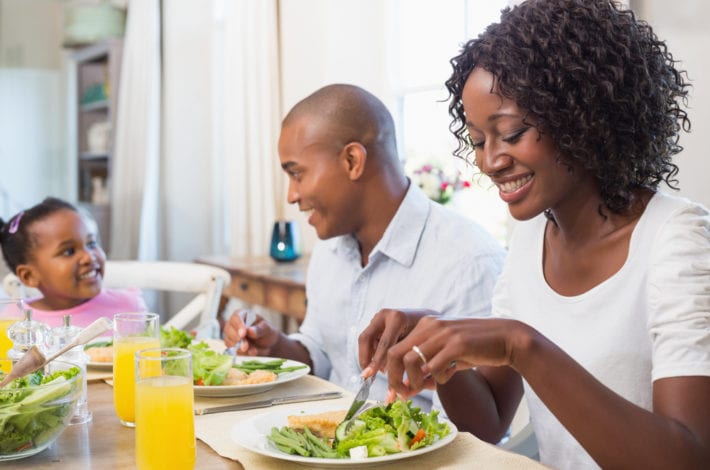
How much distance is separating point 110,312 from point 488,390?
1.40 meters

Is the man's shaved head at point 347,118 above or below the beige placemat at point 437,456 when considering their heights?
above

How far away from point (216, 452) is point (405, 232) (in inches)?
33.8

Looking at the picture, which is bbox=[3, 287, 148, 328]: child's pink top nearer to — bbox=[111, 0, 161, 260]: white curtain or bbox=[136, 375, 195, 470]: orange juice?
bbox=[136, 375, 195, 470]: orange juice

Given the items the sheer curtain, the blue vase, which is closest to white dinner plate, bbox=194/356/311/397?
the blue vase

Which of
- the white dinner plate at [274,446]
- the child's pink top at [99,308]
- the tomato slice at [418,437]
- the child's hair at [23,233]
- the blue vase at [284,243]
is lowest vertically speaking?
the child's pink top at [99,308]

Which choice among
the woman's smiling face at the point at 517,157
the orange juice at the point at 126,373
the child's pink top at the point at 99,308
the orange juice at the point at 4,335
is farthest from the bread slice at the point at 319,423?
the child's pink top at the point at 99,308

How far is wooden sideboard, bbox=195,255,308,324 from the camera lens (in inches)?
118

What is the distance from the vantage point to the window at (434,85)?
324cm

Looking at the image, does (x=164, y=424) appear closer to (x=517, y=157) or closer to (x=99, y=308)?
(x=517, y=157)

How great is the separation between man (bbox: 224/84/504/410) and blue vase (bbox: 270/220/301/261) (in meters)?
1.41

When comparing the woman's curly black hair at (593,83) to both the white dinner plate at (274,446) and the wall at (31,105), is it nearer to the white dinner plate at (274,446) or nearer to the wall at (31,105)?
the white dinner plate at (274,446)

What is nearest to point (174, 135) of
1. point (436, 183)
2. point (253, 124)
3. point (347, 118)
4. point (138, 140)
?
point (138, 140)

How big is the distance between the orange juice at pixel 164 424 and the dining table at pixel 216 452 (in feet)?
0.22

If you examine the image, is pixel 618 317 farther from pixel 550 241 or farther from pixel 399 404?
pixel 399 404
